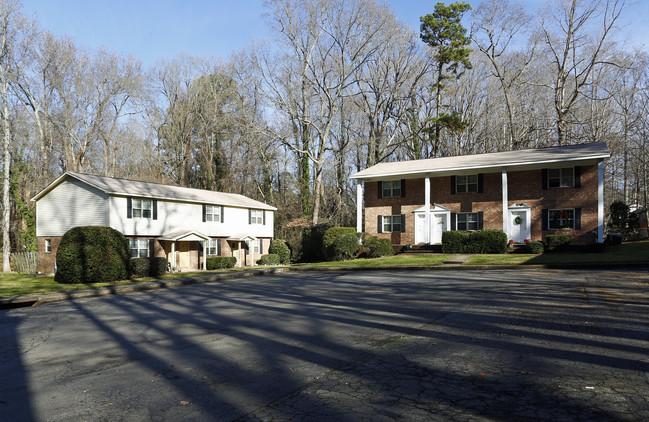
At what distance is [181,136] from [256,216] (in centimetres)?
1436

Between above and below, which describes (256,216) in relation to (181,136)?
below

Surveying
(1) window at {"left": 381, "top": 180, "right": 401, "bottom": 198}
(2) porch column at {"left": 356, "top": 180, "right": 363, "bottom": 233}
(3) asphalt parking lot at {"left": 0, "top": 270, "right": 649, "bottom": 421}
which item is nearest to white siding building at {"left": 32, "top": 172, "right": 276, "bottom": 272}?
(2) porch column at {"left": 356, "top": 180, "right": 363, "bottom": 233}

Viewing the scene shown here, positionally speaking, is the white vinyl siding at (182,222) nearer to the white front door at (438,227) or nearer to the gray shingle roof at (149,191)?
the gray shingle roof at (149,191)

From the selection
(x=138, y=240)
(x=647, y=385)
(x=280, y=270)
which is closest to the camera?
(x=647, y=385)

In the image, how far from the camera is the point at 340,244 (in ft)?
87.4

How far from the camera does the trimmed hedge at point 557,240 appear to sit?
23203mm

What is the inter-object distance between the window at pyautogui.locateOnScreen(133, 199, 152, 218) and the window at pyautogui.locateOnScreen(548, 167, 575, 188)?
24.3 meters

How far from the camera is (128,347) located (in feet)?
20.1

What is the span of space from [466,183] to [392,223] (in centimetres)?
546

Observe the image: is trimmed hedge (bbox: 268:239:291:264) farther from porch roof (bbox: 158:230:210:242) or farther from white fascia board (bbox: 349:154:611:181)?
white fascia board (bbox: 349:154:611:181)

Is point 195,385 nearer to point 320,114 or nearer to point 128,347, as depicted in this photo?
point 128,347

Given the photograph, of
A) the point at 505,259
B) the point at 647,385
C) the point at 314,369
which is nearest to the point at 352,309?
the point at 314,369

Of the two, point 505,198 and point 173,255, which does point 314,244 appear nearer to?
point 173,255

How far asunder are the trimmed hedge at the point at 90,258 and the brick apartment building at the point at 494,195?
51.0ft
